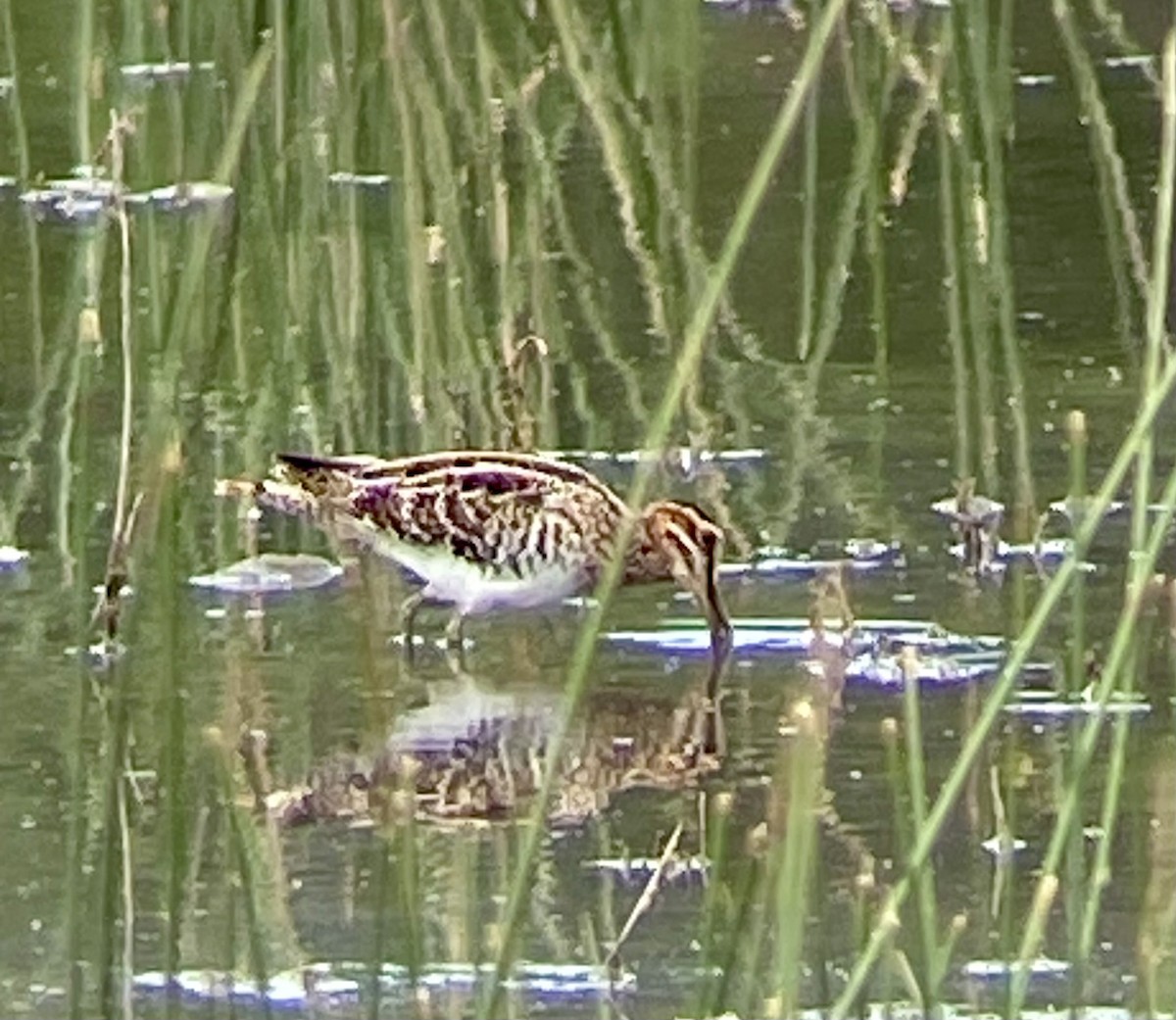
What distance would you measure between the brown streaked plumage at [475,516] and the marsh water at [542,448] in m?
0.07

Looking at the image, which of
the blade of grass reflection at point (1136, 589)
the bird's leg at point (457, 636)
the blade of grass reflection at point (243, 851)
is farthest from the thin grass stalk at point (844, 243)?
the blade of grass reflection at point (243, 851)

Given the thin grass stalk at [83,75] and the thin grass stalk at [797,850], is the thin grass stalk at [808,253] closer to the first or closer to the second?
the thin grass stalk at [83,75]

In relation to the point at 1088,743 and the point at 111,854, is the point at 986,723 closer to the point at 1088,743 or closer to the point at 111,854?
the point at 1088,743

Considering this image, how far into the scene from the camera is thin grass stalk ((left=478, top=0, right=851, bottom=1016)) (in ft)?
10.9

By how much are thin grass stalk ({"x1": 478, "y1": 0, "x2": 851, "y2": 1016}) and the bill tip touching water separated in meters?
2.42

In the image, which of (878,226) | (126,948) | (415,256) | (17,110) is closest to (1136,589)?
(126,948)

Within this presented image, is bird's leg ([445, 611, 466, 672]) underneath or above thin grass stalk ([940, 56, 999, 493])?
underneath

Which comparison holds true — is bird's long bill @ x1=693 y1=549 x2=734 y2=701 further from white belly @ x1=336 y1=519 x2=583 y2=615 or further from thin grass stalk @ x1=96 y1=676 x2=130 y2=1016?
thin grass stalk @ x1=96 y1=676 x2=130 y2=1016

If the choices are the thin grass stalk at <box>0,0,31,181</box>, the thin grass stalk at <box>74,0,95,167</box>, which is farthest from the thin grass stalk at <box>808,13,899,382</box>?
the thin grass stalk at <box>0,0,31,181</box>

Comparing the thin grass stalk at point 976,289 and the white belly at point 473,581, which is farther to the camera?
the thin grass stalk at point 976,289

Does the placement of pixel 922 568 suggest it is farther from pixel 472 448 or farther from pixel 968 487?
pixel 472 448

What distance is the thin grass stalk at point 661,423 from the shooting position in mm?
3309

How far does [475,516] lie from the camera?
598 cm

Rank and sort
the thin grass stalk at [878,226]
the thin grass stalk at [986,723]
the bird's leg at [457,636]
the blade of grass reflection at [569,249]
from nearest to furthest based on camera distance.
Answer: the thin grass stalk at [986,723], the bird's leg at [457,636], the thin grass stalk at [878,226], the blade of grass reflection at [569,249]
